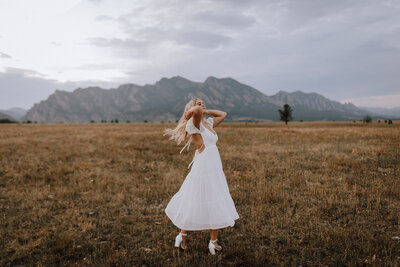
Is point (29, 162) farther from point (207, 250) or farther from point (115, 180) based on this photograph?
point (207, 250)

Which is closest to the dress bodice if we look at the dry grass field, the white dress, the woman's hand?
the white dress

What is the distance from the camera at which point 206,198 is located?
5035 millimetres

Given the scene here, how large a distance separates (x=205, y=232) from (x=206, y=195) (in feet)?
6.73

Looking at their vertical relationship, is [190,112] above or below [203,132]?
above

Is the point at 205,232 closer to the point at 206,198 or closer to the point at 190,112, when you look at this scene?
the point at 206,198

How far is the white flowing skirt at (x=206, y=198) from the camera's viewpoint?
16.4 feet

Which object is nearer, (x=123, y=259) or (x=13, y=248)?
(x=123, y=259)

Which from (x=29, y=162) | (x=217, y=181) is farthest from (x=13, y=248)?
(x=29, y=162)

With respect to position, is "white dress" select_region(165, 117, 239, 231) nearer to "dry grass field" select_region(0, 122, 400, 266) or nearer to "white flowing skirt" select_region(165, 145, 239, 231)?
"white flowing skirt" select_region(165, 145, 239, 231)

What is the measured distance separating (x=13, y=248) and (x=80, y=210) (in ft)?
7.90

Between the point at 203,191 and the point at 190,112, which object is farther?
the point at 203,191

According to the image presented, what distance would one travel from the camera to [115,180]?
11609 millimetres

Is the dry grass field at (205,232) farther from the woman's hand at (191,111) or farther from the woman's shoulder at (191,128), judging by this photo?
the woman's hand at (191,111)

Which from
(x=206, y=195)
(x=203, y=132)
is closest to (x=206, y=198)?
(x=206, y=195)
